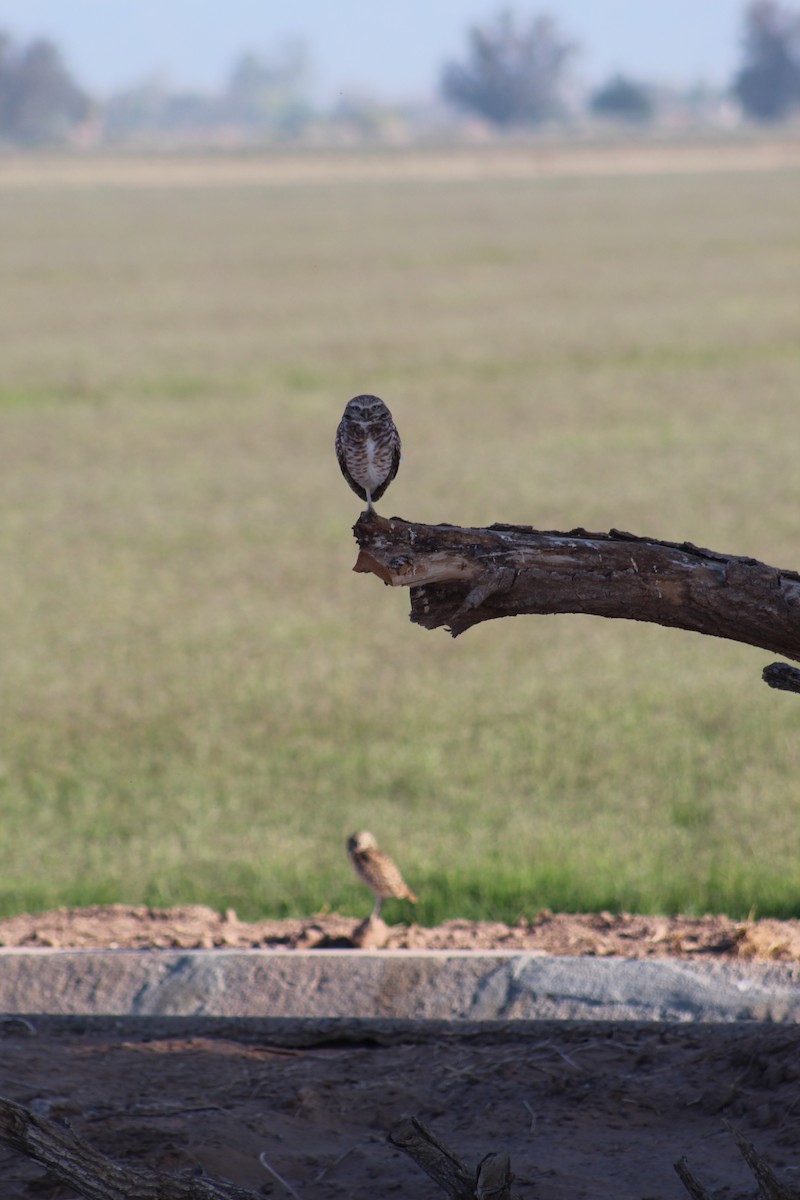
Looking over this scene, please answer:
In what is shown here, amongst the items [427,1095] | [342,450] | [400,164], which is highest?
[400,164]

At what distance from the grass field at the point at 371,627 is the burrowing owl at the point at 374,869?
11.1 inches

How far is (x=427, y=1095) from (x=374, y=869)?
124cm

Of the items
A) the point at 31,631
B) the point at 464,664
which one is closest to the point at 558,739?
the point at 464,664

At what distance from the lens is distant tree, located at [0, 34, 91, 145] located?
583 ft

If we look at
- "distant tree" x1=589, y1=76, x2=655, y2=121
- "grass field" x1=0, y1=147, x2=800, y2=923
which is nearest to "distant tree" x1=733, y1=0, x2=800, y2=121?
"distant tree" x1=589, y1=76, x2=655, y2=121

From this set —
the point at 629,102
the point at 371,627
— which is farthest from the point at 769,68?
the point at 371,627

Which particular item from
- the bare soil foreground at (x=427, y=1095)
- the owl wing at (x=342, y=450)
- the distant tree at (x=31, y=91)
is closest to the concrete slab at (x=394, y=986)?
the bare soil foreground at (x=427, y=1095)

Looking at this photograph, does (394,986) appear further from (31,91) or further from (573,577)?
(31,91)

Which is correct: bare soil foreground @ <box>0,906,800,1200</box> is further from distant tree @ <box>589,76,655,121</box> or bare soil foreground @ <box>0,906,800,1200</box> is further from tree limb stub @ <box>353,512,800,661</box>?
distant tree @ <box>589,76,655,121</box>

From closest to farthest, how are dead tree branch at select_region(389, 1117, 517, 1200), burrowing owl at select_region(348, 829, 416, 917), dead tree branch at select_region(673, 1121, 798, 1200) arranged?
1. dead tree branch at select_region(673, 1121, 798, 1200)
2. dead tree branch at select_region(389, 1117, 517, 1200)
3. burrowing owl at select_region(348, 829, 416, 917)

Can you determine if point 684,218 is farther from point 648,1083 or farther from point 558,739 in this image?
point 648,1083

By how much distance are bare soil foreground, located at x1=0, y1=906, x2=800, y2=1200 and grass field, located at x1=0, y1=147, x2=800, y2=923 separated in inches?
42.1

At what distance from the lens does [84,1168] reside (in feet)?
9.60

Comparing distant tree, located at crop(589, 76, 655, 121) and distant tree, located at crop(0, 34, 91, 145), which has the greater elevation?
distant tree, located at crop(589, 76, 655, 121)
